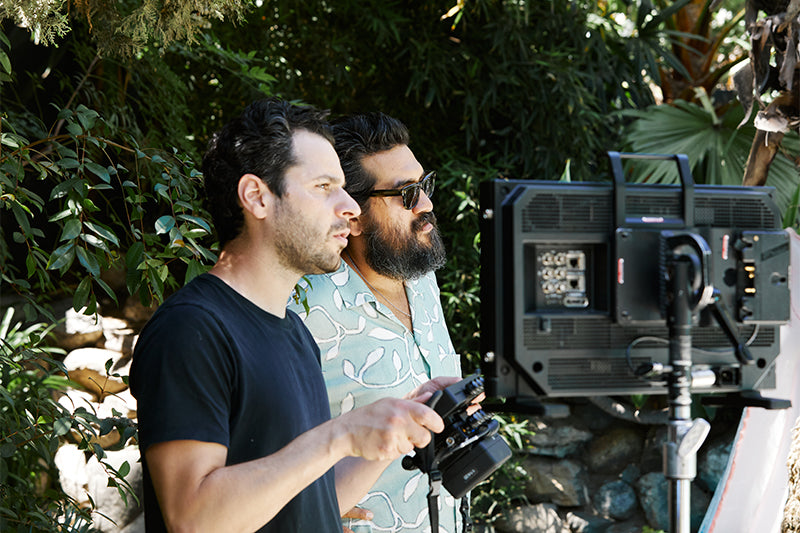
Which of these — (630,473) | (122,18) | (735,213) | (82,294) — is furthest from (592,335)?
(630,473)

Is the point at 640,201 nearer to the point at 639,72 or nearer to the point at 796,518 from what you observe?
the point at 796,518

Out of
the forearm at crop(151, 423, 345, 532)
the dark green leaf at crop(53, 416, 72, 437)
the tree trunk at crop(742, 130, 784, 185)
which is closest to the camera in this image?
the forearm at crop(151, 423, 345, 532)

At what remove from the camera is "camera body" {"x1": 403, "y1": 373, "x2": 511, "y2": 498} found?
1529 millimetres

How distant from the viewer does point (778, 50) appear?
9.87 feet

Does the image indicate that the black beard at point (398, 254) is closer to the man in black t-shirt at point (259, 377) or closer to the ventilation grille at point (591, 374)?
the man in black t-shirt at point (259, 377)

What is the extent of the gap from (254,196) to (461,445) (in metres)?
0.61

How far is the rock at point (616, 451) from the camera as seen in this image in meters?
5.29

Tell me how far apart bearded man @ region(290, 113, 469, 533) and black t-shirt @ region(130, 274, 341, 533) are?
1.59 feet

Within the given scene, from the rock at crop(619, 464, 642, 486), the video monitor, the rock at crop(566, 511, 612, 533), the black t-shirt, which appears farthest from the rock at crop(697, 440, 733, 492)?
the black t-shirt

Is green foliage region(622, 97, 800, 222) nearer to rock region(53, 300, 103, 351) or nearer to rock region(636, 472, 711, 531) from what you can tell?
rock region(636, 472, 711, 531)

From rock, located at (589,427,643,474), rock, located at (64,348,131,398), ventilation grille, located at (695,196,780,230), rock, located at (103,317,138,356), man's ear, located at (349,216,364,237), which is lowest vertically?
rock, located at (589,427,643,474)

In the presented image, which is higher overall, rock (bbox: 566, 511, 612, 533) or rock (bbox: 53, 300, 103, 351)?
rock (bbox: 53, 300, 103, 351)

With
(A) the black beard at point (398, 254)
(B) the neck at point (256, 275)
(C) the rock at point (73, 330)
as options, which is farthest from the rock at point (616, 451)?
Answer: (B) the neck at point (256, 275)

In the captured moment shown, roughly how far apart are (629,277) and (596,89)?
364 cm
